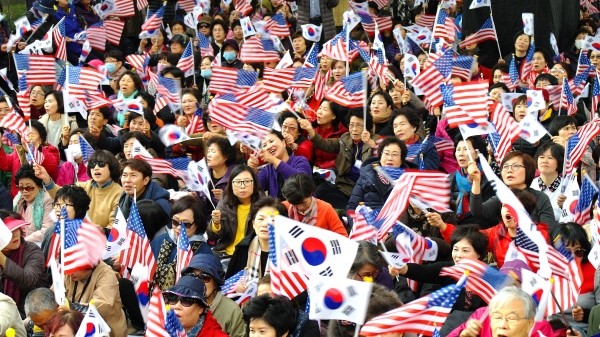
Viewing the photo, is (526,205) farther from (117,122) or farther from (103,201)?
(117,122)

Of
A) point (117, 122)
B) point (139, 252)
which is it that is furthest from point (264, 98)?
point (139, 252)

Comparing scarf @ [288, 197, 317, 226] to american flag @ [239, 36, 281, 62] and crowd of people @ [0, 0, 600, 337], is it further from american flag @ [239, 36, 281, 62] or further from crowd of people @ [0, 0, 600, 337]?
american flag @ [239, 36, 281, 62]

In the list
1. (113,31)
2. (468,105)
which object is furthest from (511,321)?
(113,31)

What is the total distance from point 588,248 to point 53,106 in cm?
716

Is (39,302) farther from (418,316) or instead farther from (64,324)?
Result: (418,316)

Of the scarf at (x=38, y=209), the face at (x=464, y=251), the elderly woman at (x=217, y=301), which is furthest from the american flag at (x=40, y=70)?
the face at (x=464, y=251)

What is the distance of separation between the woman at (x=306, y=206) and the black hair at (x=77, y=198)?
5.66 feet

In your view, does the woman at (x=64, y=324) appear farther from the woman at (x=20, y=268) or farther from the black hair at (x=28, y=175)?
the black hair at (x=28, y=175)

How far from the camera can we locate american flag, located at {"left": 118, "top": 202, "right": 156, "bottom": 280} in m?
8.97

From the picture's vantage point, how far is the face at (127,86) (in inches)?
561

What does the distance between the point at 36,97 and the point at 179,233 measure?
5853mm

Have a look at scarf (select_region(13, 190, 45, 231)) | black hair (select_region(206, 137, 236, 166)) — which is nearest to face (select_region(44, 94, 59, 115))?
scarf (select_region(13, 190, 45, 231))

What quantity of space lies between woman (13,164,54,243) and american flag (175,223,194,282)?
2.31 m

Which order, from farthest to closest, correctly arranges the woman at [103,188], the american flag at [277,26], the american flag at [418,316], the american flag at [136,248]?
the american flag at [277,26] < the woman at [103,188] < the american flag at [136,248] < the american flag at [418,316]
